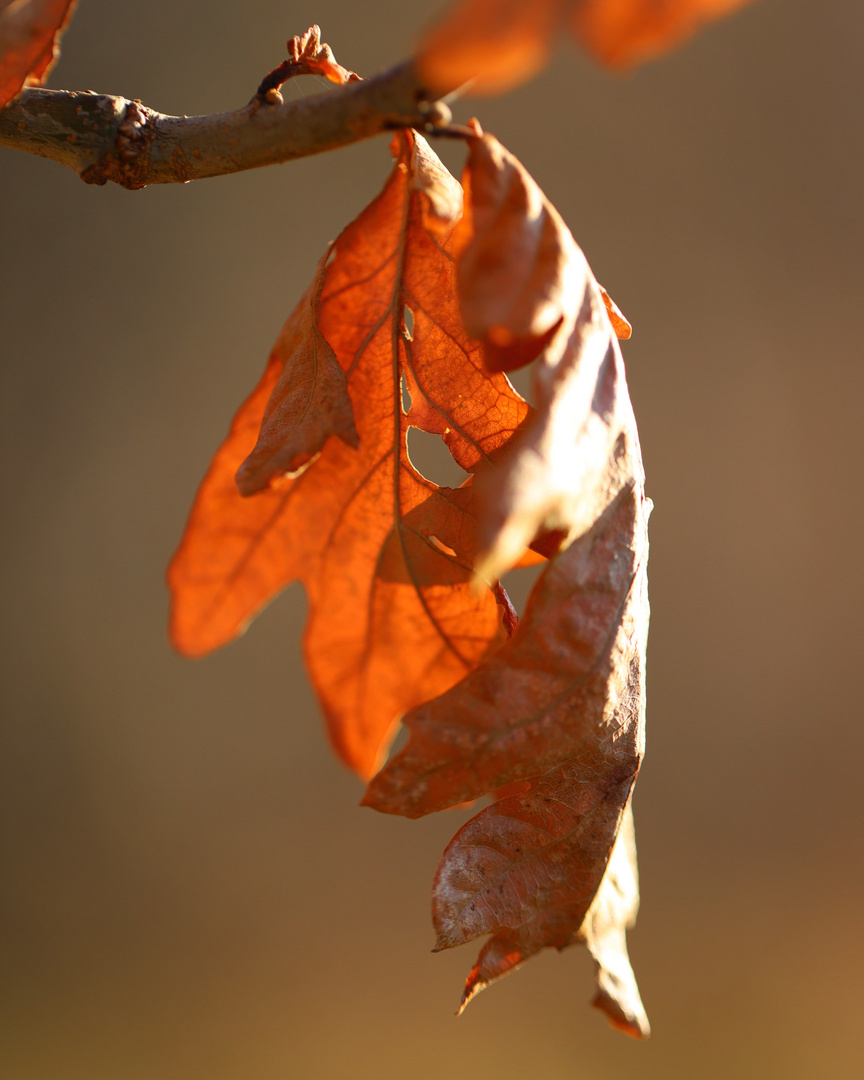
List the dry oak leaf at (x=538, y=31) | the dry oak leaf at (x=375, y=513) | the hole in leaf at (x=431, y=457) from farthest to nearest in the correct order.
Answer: the hole in leaf at (x=431, y=457), the dry oak leaf at (x=375, y=513), the dry oak leaf at (x=538, y=31)

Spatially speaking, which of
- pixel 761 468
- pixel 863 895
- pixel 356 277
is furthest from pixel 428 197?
pixel 863 895

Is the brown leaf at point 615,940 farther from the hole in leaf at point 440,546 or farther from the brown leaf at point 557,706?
the hole in leaf at point 440,546

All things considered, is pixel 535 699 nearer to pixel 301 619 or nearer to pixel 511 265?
pixel 511 265

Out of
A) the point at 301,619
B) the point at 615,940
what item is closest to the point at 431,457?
the point at 301,619

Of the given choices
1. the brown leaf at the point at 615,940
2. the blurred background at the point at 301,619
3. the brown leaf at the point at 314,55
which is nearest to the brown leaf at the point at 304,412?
the brown leaf at the point at 314,55

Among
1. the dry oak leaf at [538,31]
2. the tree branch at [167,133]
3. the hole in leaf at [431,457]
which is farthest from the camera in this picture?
the hole in leaf at [431,457]

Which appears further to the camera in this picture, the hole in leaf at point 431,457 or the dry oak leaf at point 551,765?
the hole in leaf at point 431,457

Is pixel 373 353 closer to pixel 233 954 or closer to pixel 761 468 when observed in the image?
pixel 761 468

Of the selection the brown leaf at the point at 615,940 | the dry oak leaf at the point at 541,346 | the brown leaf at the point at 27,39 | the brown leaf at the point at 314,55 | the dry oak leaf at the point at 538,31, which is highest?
the brown leaf at the point at 314,55
